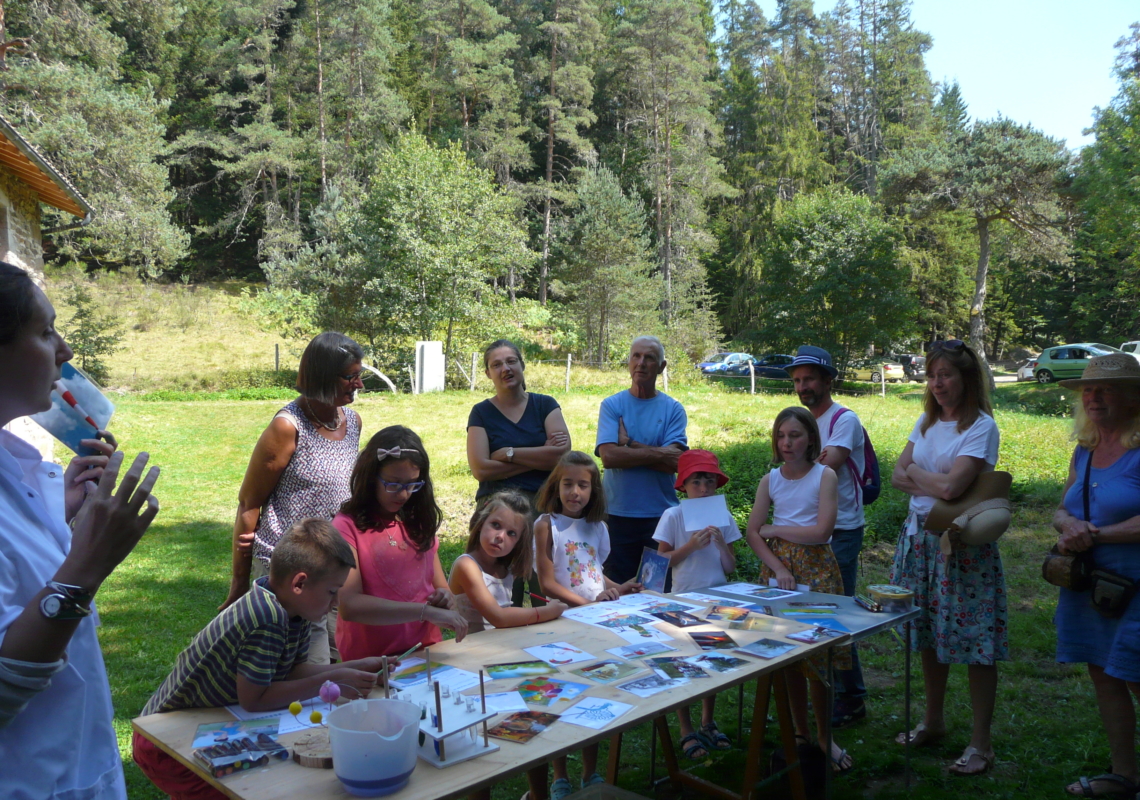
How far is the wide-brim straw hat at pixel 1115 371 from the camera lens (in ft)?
10.8

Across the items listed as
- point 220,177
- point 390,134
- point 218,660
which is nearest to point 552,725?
point 218,660

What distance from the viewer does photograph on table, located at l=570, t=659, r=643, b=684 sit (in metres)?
2.37

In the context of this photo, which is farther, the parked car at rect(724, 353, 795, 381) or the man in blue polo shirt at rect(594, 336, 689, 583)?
the parked car at rect(724, 353, 795, 381)

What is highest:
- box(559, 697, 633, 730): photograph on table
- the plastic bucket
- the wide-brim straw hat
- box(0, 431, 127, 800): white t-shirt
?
the wide-brim straw hat

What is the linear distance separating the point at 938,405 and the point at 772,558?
108 cm

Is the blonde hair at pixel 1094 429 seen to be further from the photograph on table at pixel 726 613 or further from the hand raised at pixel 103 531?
the hand raised at pixel 103 531

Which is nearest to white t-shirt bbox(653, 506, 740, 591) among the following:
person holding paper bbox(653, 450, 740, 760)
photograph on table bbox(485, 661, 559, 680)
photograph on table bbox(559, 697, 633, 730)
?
person holding paper bbox(653, 450, 740, 760)

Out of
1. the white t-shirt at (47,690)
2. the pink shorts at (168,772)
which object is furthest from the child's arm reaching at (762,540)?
the white t-shirt at (47,690)

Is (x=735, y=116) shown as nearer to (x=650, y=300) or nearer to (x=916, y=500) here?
(x=650, y=300)

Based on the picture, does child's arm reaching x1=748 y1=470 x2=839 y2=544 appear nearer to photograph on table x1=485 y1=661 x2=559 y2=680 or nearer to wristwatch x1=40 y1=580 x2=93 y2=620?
photograph on table x1=485 y1=661 x2=559 y2=680

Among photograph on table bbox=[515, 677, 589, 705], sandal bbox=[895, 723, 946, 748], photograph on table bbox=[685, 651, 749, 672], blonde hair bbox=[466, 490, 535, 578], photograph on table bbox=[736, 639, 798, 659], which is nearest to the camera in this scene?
photograph on table bbox=[515, 677, 589, 705]

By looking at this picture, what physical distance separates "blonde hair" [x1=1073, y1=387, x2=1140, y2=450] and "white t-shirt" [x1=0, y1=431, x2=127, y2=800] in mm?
3675

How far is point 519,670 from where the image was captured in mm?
2424

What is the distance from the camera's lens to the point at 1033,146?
80.2 feet
